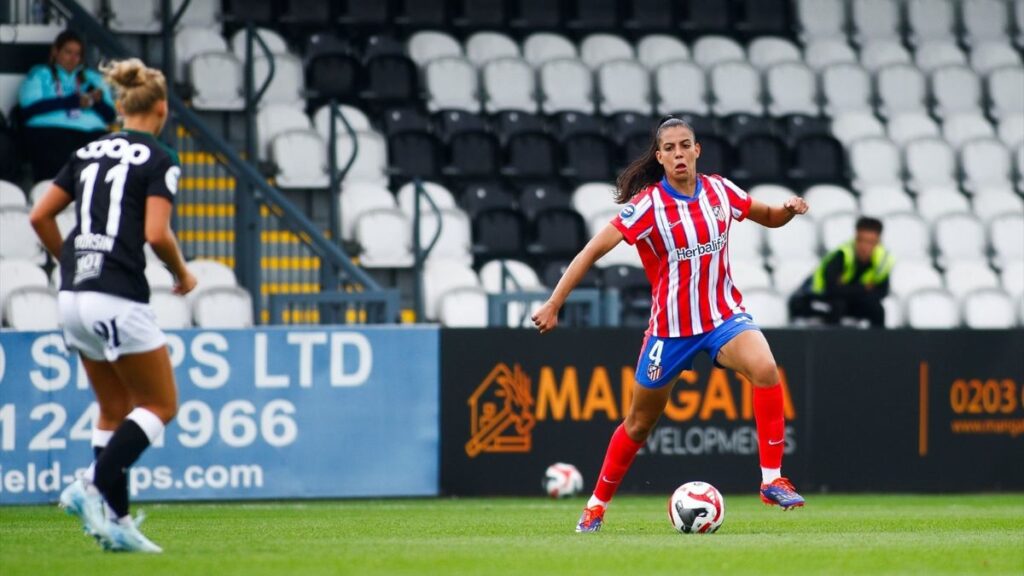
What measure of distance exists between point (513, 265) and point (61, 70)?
185 inches

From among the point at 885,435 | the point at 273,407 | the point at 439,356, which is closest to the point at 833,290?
the point at 885,435

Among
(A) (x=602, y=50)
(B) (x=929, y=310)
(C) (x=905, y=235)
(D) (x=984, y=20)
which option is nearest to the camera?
(B) (x=929, y=310)

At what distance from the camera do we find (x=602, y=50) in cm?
1978

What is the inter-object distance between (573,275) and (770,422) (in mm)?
1417

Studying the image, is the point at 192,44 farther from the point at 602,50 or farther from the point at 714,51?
the point at 714,51

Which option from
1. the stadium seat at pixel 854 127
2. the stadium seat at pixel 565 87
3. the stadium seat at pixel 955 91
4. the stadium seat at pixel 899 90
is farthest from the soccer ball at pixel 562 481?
the stadium seat at pixel 955 91

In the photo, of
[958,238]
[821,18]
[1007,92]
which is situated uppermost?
[821,18]

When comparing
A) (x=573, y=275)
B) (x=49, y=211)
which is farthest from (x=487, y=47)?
(x=49, y=211)

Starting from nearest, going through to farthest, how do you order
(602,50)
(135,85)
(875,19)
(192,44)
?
1. (135,85)
2. (192,44)
3. (602,50)
4. (875,19)

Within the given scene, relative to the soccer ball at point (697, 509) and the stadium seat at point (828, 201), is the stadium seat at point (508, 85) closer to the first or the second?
the stadium seat at point (828, 201)

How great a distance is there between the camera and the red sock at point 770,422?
9.11 meters

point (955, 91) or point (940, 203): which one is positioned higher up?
point (955, 91)

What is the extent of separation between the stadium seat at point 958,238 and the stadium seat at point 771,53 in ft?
9.47

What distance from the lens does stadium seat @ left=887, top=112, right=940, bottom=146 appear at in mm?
19922
